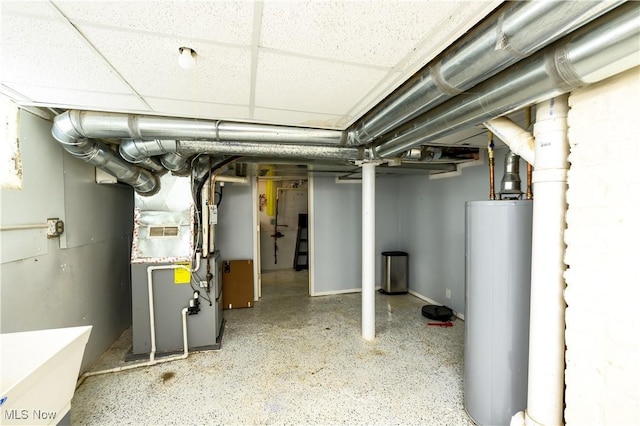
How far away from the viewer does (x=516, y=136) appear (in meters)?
1.38

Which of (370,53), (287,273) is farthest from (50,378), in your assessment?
(287,273)

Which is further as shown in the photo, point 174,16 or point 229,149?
point 229,149

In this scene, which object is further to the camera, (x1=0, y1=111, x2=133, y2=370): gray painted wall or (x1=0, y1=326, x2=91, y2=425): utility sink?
(x1=0, y1=111, x2=133, y2=370): gray painted wall

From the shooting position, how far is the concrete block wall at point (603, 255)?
93cm

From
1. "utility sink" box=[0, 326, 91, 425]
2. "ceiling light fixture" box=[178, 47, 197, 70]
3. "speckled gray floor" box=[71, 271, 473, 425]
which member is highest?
"ceiling light fixture" box=[178, 47, 197, 70]

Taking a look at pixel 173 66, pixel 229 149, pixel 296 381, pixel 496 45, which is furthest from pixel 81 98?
pixel 296 381

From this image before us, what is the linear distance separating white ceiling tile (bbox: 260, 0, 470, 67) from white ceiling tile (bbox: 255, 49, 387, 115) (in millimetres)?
88

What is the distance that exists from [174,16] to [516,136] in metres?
1.64

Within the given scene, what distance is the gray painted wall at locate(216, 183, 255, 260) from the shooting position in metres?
3.96

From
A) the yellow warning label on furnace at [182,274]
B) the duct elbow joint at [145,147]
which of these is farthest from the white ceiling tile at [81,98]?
the yellow warning label on furnace at [182,274]

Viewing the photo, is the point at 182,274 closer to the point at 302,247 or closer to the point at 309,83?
the point at 309,83

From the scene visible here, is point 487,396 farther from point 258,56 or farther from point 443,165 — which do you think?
point 443,165

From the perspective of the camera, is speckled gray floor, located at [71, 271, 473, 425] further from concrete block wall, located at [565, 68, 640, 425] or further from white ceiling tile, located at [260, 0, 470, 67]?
white ceiling tile, located at [260, 0, 470, 67]

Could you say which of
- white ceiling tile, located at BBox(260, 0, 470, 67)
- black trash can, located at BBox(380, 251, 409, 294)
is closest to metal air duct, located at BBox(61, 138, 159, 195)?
white ceiling tile, located at BBox(260, 0, 470, 67)
